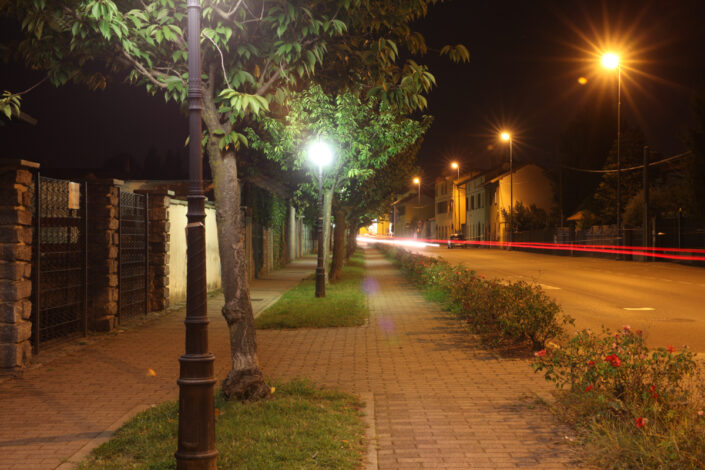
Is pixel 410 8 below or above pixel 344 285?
above

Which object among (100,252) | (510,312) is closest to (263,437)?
(510,312)

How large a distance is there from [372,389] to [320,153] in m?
12.1

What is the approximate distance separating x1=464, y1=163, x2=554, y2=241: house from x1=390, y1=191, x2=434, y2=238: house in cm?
3750

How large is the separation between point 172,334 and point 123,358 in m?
2.31

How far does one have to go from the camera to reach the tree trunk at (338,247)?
25.3 metres

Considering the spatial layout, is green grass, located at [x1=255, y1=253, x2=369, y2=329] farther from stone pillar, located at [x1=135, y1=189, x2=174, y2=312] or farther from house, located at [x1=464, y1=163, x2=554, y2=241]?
house, located at [x1=464, y1=163, x2=554, y2=241]

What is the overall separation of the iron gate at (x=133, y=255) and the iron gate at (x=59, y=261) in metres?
1.48

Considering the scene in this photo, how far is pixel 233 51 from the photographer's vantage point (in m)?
7.44

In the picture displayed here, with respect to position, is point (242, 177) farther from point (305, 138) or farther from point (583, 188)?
point (583, 188)

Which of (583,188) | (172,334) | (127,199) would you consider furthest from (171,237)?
(583,188)

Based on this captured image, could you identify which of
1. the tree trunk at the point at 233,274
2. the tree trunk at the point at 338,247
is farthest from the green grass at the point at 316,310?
the tree trunk at the point at 233,274

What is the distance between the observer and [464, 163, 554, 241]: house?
74312 millimetres

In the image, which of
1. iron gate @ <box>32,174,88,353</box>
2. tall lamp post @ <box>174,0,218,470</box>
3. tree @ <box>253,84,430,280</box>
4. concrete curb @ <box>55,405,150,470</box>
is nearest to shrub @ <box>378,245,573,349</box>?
concrete curb @ <box>55,405,150,470</box>

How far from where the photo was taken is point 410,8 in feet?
23.9
